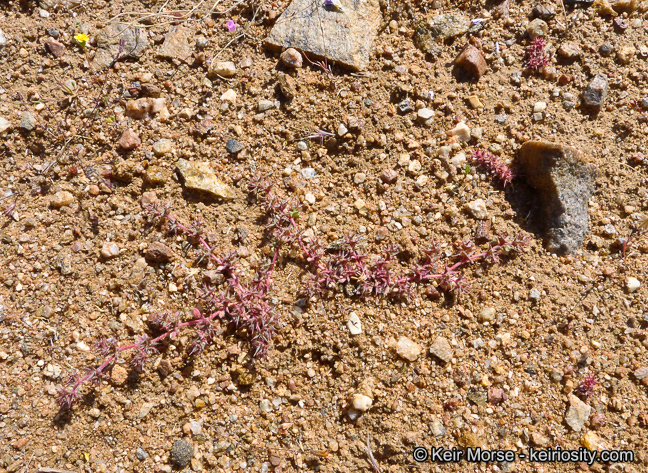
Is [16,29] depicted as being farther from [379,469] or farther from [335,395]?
[379,469]

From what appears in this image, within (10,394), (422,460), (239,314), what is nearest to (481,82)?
(239,314)

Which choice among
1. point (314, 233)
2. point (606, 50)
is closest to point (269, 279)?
point (314, 233)

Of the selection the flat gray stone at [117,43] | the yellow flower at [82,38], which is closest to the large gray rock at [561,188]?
the flat gray stone at [117,43]

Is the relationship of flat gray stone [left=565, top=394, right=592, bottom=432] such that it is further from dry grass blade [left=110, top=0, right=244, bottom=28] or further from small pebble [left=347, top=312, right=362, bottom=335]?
dry grass blade [left=110, top=0, right=244, bottom=28]

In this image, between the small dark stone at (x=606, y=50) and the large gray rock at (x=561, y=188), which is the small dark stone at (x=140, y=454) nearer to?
the large gray rock at (x=561, y=188)

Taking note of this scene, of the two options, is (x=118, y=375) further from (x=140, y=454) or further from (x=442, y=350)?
(x=442, y=350)

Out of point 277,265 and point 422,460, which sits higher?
point 277,265
